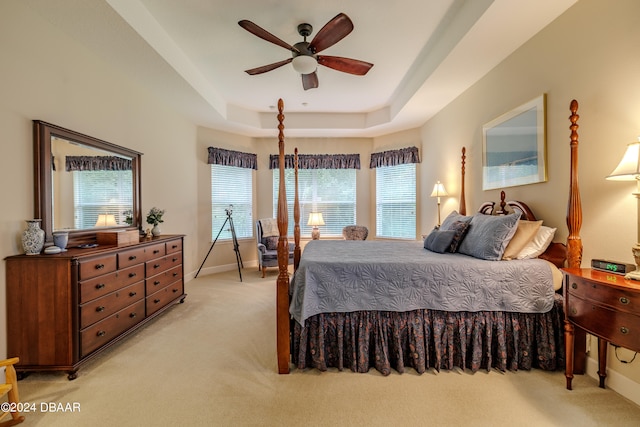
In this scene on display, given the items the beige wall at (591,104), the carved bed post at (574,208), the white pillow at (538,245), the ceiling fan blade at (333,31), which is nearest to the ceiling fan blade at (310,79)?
the ceiling fan blade at (333,31)

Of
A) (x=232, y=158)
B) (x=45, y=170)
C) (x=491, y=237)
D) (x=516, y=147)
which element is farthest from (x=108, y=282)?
(x=516, y=147)

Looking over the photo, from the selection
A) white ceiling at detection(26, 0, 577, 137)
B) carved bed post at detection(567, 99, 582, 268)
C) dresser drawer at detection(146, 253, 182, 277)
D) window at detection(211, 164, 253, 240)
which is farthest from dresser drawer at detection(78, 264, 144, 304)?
carved bed post at detection(567, 99, 582, 268)

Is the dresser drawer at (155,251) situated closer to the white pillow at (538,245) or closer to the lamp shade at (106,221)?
the lamp shade at (106,221)

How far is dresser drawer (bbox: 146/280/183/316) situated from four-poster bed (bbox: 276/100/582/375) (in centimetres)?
172

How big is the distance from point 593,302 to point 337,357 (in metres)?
1.63

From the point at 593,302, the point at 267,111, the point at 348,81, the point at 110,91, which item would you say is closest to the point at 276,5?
the point at 348,81

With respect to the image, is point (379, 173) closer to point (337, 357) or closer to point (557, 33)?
point (557, 33)

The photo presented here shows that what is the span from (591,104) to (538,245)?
1.08 metres

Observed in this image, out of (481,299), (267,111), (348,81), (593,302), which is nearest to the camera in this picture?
(593,302)

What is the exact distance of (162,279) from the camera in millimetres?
3223

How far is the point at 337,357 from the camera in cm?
216

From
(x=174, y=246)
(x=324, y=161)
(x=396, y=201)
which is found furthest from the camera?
(x=324, y=161)

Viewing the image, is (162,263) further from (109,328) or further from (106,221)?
(109,328)

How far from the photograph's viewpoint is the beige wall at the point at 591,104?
1814 mm
